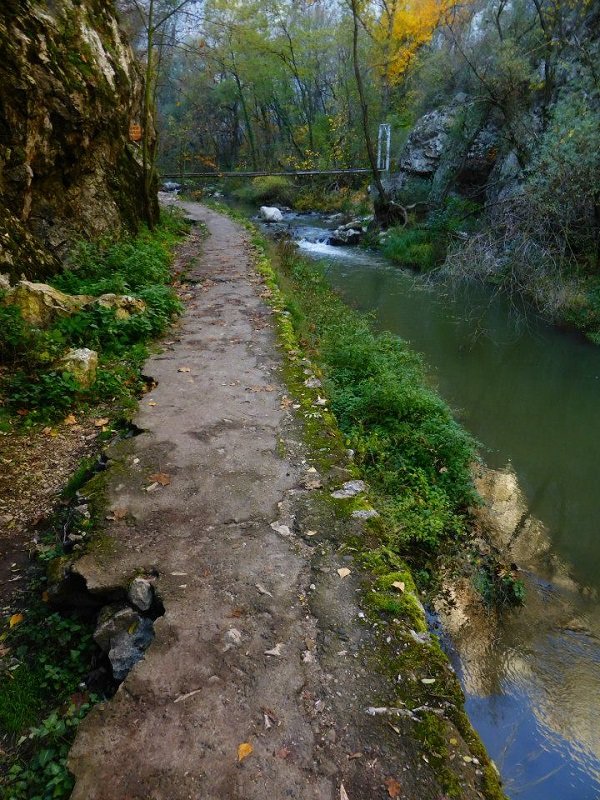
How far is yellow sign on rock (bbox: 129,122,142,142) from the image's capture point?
34.1 ft

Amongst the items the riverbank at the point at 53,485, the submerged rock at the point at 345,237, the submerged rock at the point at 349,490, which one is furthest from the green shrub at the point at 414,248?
the submerged rock at the point at 349,490

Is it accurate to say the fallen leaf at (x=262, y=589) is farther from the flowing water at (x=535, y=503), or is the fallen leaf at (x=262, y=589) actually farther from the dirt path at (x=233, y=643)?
the flowing water at (x=535, y=503)

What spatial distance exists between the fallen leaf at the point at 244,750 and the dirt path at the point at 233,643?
2 cm

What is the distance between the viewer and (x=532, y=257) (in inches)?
362

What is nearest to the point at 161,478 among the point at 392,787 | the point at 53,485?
the point at 53,485

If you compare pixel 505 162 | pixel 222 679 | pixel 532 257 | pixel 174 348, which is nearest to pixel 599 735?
pixel 222 679

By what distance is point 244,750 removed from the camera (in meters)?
2.14

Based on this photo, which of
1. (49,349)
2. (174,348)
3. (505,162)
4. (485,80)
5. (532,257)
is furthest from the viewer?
(505,162)

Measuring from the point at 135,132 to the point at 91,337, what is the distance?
702cm

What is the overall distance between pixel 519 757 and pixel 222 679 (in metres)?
2.37

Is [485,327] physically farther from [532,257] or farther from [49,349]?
[49,349]

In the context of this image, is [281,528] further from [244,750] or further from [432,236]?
[432,236]

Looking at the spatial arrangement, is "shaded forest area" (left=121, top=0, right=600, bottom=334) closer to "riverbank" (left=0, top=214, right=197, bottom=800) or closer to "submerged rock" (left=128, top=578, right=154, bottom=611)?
"riverbank" (left=0, top=214, right=197, bottom=800)

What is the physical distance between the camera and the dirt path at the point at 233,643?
81.9 inches
